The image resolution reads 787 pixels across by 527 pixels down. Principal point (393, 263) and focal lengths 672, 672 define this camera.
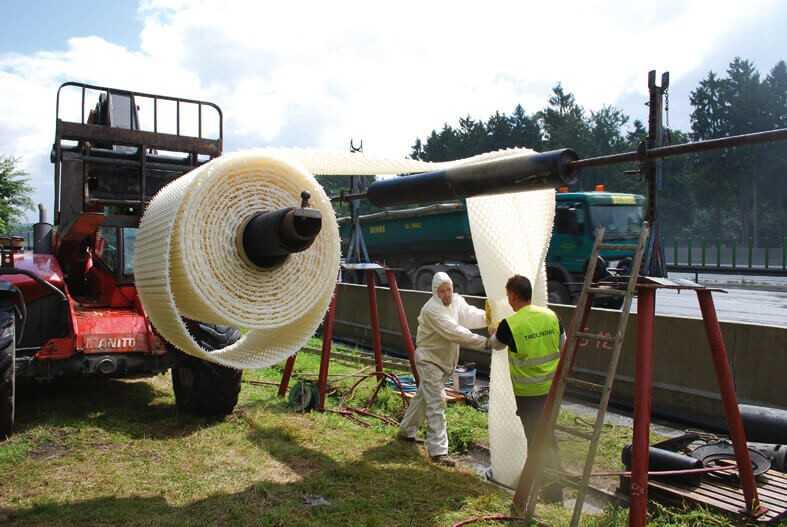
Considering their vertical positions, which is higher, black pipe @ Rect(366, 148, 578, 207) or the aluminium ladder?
black pipe @ Rect(366, 148, 578, 207)

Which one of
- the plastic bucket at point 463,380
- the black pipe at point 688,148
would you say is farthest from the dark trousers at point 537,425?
the plastic bucket at point 463,380

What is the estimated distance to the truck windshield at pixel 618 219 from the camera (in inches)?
663

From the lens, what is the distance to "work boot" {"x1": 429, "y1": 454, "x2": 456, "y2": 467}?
6.10m

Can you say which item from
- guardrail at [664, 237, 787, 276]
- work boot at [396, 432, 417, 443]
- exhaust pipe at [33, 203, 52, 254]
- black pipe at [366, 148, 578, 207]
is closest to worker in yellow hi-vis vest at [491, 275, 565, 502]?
black pipe at [366, 148, 578, 207]

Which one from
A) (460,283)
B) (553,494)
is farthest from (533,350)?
(460,283)

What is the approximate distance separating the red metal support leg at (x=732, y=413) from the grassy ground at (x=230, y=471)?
0.88 ft

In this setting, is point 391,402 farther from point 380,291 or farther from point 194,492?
point 380,291

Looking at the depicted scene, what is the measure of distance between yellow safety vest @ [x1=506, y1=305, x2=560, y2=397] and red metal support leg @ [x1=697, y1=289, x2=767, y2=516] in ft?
3.84

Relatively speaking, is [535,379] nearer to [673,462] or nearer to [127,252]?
[673,462]

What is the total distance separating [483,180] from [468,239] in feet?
50.4

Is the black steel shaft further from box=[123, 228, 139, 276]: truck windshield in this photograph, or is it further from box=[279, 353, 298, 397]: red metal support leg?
box=[123, 228, 139, 276]: truck windshield

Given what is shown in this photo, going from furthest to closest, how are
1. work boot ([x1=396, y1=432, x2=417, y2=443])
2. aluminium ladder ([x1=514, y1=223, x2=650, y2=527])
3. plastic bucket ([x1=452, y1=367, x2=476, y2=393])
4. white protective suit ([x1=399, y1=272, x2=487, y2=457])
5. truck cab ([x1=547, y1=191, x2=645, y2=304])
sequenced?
truck cab ([x1=547, y1=191, x2=645, y2=304])
plastic bucket ([x1=452, y1=367, x2=476, y2=393])
work boot ([x1=396, y1=432, x2=417, y2=443])
white protective suit ([x1=399, y1=272, x2=487, y2=457])
aluminium ladder ([x1=514, y1=223, x2=650, y2=527])

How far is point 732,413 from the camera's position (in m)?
4.50

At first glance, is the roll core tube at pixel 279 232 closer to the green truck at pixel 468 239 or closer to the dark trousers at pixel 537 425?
the dark trousers at pixel 537 425
